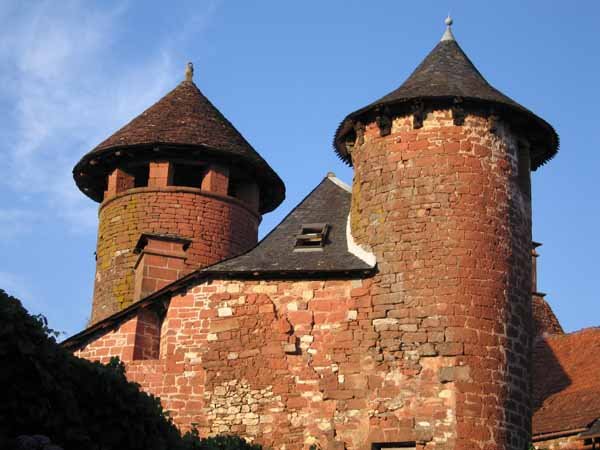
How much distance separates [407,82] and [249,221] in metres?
6.08

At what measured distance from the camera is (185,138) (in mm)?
23422

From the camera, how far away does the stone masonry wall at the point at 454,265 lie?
17141 millimetres

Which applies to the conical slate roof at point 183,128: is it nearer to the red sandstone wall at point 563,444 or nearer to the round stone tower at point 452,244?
the round stone tower at point 452,244

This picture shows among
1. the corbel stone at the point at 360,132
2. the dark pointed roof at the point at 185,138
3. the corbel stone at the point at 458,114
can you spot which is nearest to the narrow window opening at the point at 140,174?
the dark pointed roof at the point at 185,138

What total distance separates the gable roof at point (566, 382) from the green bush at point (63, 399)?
375 inches

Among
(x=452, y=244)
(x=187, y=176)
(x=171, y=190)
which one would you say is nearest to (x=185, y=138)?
(x=171, y=190)

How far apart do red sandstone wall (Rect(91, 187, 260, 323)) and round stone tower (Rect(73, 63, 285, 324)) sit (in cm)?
2

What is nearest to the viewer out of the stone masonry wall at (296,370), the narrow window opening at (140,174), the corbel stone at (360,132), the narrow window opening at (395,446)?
the narrow window opening at (395,446)

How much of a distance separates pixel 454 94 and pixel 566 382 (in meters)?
6.73

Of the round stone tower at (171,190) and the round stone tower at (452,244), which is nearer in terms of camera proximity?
the round stone tower at (452,244)

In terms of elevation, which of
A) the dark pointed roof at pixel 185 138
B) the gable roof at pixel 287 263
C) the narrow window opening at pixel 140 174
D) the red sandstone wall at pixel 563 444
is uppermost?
the dark pointed roof at pixel 185 138

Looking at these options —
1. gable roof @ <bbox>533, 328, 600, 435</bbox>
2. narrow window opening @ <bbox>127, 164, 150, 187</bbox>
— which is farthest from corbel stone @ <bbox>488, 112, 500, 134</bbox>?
narrow window opening @ <bbox>127, 164, 150, 187</bbox>

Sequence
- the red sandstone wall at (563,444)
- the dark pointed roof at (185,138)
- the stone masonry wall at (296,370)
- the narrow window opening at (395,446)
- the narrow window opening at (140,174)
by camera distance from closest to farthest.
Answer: the narrow window opening at (395,446)
the stone masonry wall at (296,370)
the red sandstone wall at (563,444)
the dark pointed roof at (185,138)
the narrow window opening at (140,174)

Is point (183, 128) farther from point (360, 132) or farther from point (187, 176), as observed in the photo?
point (360, 132)
